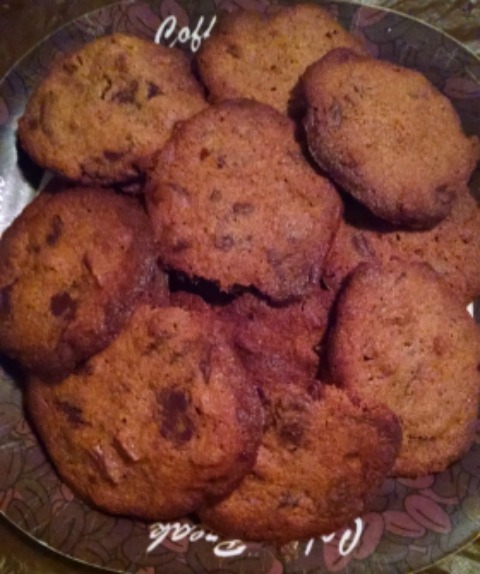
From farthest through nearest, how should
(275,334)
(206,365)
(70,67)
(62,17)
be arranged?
(62,17), (70,67), (275,334), (206,365)

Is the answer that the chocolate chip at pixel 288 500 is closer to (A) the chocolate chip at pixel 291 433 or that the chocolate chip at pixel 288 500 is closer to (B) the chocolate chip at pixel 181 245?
(A) the chocolate chip at pixel 291 433

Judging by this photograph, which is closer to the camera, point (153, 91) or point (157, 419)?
point (157, 419)

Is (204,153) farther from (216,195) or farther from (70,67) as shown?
(70,67)

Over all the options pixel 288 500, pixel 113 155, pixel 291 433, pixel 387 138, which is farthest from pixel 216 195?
pixel 288 500

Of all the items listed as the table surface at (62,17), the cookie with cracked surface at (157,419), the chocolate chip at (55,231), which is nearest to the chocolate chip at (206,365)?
the cookie with cracked surface at (157,419)

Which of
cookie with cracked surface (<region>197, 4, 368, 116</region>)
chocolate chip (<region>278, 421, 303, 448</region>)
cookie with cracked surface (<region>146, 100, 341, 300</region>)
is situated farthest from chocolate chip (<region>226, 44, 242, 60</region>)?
chocolate chip (<region>278, 421, 303, 448</region>)

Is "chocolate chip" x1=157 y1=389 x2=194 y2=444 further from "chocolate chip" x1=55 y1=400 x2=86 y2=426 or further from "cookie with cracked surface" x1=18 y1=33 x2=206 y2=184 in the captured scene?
"cookie with cracked surface" x1=18 y1=33 x2=206 y2=184
